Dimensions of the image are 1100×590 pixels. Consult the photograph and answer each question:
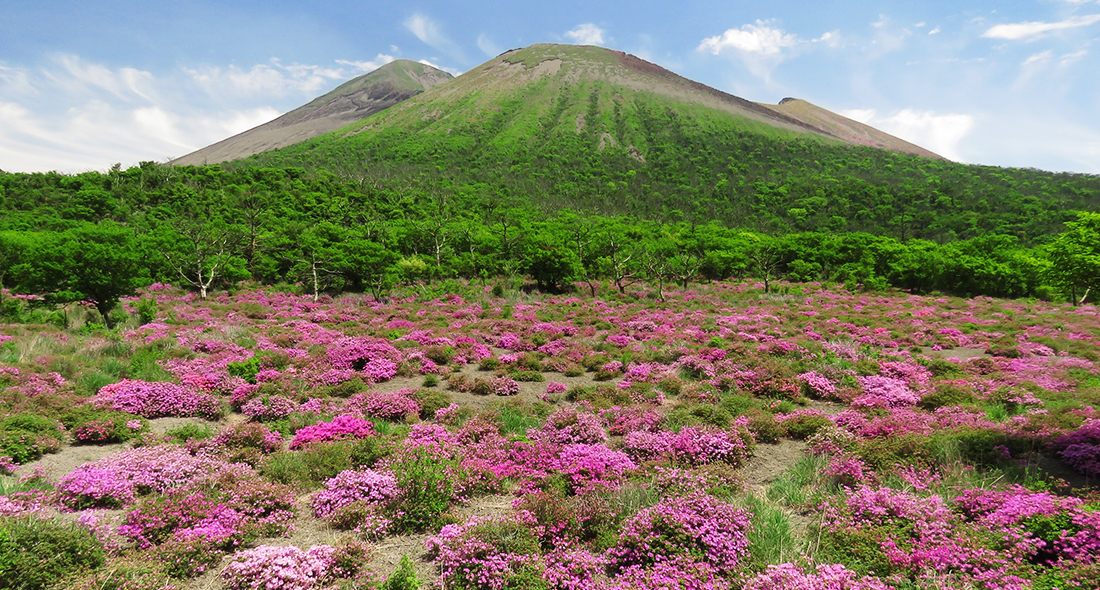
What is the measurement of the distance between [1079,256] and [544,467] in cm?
1242

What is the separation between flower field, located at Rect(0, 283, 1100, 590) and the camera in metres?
5.51

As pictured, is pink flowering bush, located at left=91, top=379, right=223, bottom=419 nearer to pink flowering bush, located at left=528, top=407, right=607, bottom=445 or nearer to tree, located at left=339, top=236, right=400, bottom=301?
pink flowering bush, located at left=528, top=407, right=607, bottom=445

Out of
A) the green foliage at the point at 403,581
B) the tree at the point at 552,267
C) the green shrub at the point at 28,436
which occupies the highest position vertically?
the tree at the point at 552,267

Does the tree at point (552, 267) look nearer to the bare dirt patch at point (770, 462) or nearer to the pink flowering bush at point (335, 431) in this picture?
the pink flowering bush at point (335, 431)

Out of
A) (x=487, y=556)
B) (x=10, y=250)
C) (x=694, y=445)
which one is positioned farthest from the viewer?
(x=10, y=250)

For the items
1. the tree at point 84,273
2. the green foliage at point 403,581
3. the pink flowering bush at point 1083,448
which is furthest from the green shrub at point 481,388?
the tree at point 84,273

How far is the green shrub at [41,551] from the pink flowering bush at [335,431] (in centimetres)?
438

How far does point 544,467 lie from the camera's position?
9.03 m

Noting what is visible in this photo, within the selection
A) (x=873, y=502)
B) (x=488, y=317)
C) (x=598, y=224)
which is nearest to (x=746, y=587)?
(x=873, y=502)

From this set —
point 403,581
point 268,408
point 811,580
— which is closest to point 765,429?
point 811,580

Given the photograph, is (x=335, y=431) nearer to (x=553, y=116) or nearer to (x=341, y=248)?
(x=341, y=248)

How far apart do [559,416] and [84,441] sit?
36.2ft

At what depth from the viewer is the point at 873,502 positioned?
677cm

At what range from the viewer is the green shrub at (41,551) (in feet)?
15.9
